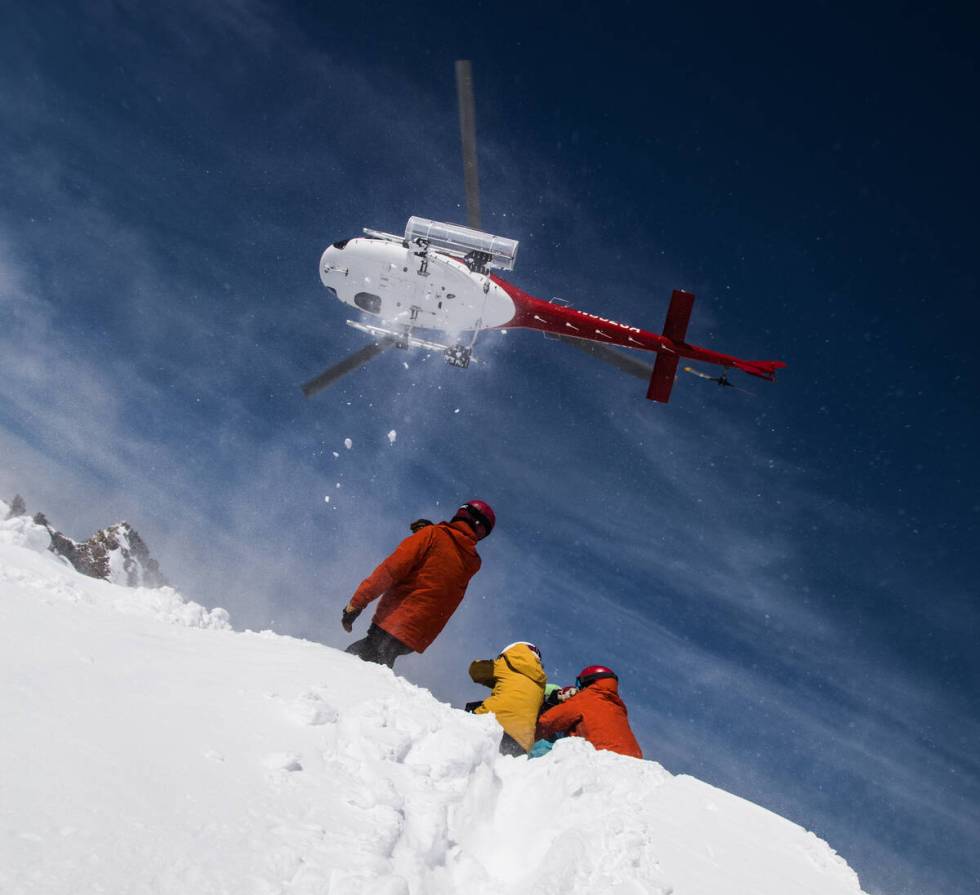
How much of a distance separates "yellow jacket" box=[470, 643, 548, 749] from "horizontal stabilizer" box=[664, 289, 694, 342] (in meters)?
11.5

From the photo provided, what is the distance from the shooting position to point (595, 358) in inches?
591

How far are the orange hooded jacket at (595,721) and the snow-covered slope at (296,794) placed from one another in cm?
180

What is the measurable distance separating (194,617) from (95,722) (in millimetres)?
3484

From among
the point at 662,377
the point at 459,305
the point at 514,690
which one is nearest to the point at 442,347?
the point at 459,305

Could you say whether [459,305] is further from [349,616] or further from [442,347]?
[349,616]

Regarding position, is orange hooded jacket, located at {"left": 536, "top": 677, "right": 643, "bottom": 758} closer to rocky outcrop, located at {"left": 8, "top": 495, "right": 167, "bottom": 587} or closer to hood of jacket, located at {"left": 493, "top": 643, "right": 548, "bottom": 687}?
hood of jacket, located at {"left": 493, "top": 643, "right": 548, "bottom": 687}

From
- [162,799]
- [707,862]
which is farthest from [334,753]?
[707,862]

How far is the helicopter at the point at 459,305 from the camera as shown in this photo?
46.5 ft

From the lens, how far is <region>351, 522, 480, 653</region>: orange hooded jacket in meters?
6.11

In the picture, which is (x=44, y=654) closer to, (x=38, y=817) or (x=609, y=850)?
(x=38, y=817)

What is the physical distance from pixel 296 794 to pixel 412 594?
3643mm

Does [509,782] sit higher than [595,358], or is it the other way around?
[595,358]

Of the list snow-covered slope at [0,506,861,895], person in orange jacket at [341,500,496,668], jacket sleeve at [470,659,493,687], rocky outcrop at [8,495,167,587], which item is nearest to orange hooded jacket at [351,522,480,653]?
person in orange jacket at [341,500,496,668]

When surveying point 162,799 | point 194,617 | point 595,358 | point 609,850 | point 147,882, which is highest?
point 595,358
